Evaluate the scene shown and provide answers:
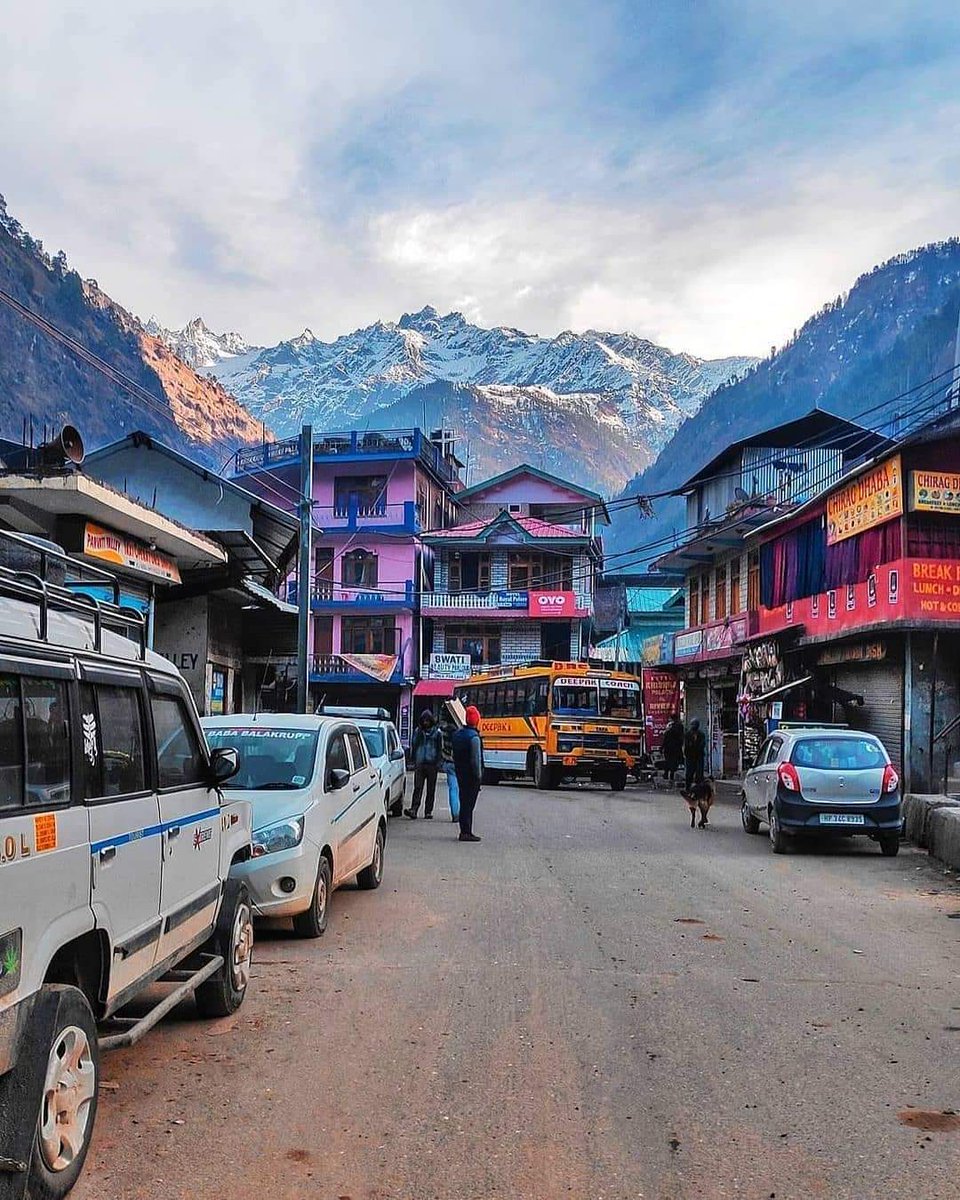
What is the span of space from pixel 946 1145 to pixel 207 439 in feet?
360

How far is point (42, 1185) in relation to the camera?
374cm

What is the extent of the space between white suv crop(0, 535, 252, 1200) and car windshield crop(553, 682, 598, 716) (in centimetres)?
2321

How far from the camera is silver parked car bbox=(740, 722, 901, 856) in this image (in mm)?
14188

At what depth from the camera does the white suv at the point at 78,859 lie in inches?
143

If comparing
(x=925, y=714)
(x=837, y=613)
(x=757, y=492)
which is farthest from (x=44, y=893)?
(x=757, y=492)

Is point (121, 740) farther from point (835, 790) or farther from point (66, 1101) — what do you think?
point (835, 790)

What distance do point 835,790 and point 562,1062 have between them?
9587mm

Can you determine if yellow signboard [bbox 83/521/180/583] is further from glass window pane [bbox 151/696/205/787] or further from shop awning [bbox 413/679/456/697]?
shop awning [bbox 413/679/456/697]

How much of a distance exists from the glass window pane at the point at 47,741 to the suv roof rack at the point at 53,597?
0.21 meters

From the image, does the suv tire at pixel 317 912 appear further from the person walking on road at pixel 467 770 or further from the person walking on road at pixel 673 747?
the person walking on road at pixel 673 747

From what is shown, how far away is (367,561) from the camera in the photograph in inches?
2060

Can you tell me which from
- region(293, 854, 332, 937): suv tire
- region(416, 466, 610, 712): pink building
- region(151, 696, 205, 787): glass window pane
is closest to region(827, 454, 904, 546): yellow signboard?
region(293, 854, 332, 937): suv tire

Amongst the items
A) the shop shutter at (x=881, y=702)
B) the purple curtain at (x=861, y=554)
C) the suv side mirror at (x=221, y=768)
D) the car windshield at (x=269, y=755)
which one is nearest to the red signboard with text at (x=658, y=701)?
the purple curtain at (x=861, y=554)

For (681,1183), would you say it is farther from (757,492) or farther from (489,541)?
(489,541)
